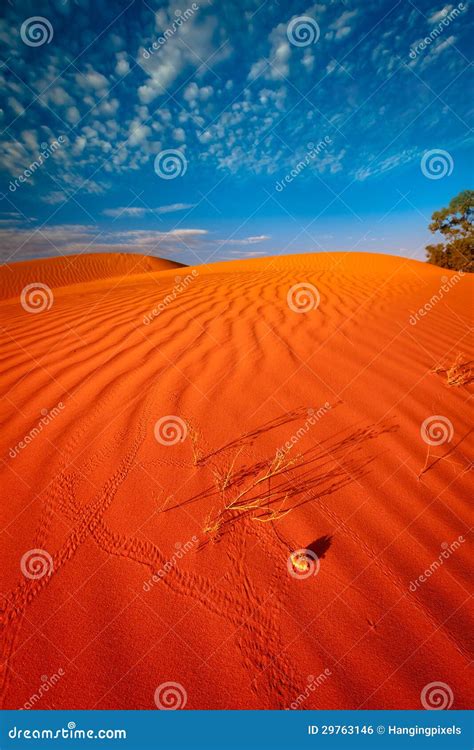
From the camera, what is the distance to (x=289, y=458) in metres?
2.05

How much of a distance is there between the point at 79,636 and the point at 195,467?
3.10ft

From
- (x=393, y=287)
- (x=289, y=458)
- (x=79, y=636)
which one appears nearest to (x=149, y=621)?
(x=79, y=636)

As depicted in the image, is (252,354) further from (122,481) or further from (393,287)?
(393,287)
